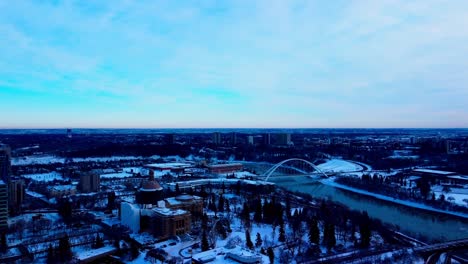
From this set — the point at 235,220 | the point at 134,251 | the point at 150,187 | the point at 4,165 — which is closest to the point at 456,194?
the point at 235,220

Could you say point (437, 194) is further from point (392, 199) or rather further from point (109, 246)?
point (109, 246)

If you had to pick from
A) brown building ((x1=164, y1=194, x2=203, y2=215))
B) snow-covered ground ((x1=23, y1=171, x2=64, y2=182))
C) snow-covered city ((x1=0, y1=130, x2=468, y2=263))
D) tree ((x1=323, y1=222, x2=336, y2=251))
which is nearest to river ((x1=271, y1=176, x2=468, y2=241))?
snow-covered city ((x1=0, y1=130, x2=468, y2=263))

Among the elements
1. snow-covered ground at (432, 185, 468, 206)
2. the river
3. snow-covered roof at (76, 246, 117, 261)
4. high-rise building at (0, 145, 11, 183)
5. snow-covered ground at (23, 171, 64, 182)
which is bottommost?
the river

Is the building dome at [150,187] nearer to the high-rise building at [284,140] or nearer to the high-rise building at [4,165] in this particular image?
the high-rise building at [4,165]

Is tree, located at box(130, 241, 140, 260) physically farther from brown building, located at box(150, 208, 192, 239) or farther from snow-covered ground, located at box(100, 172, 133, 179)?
snow-covered ground, located at box(100, 172, 133, 179)

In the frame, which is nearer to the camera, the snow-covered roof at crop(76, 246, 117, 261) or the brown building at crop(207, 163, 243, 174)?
the snow-covered roof at crop(76, 246, 117, 261)

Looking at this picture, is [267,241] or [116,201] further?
[116,201]

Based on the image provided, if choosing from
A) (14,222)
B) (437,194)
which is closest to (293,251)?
(14,222)
